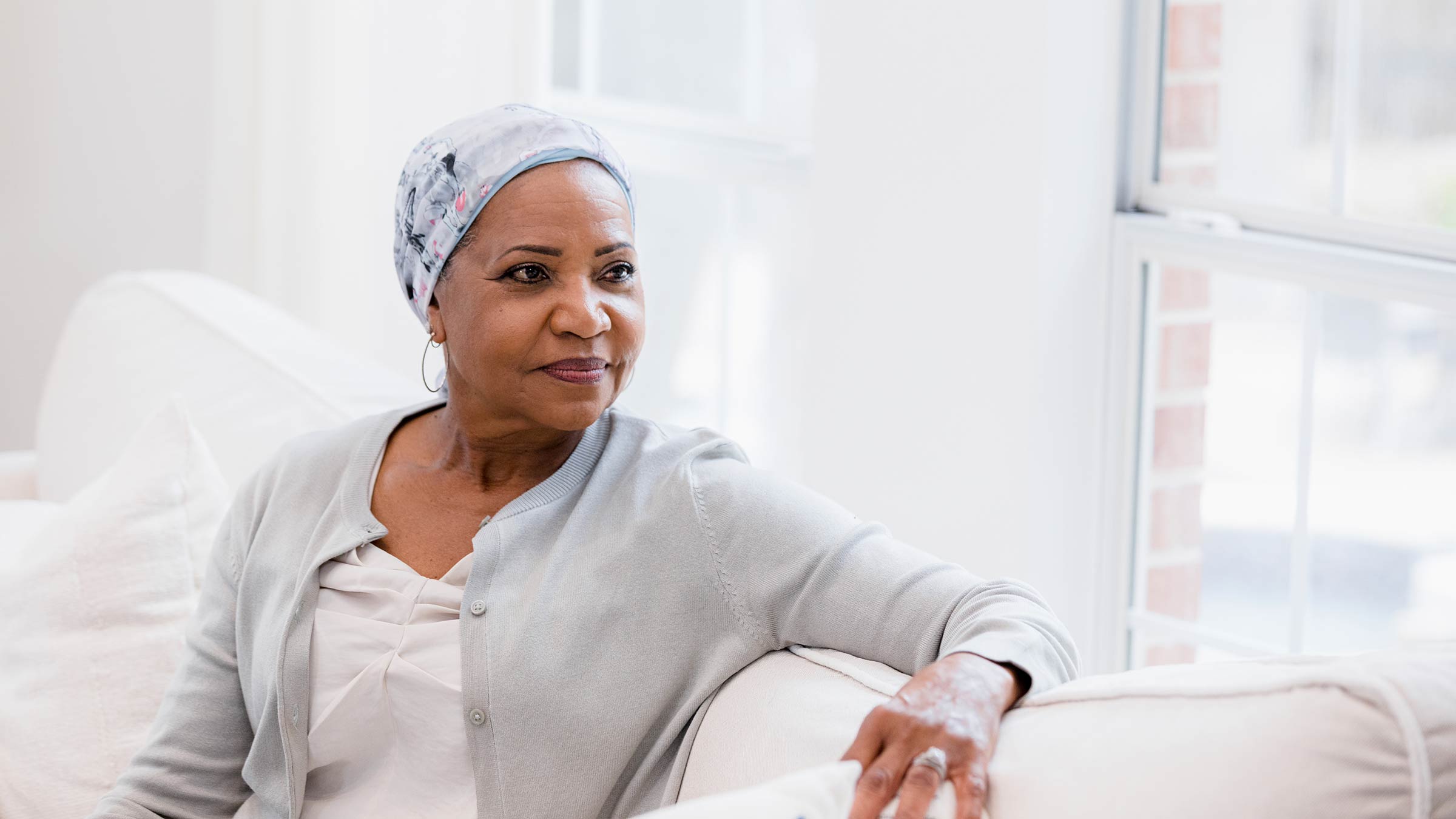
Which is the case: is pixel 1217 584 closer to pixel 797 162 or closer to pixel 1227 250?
pixel 1227 250

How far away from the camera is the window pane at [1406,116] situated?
166cm

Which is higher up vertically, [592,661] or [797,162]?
[797,162]

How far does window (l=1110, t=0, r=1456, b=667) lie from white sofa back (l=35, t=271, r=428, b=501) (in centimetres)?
107

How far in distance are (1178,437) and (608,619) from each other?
42.3 inches

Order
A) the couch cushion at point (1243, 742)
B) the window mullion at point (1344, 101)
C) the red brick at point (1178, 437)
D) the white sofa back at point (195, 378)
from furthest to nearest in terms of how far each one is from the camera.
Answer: the red brick at point (1178, 437) < the white sofa back at point (195, 378) < the window mullion at point (1344, 101) < the couch cushion at point (1243, 742)

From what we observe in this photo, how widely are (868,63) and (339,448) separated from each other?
3.61 ft

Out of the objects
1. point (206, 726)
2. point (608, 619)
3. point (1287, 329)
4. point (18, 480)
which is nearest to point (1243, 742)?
point (608, 619)

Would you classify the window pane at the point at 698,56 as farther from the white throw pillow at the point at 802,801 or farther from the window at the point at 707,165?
the white throw pillow at the point at 802,801

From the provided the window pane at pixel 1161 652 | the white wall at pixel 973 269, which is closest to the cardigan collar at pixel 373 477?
the white wall at pixel 973 269

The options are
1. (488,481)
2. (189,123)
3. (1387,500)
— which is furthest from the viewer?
(189,123)

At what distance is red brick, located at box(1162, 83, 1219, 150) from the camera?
1.93 meters

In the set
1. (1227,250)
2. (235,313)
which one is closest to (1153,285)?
(1227,250)

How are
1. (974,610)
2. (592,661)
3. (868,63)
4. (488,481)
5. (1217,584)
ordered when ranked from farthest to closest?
(868,63) < (1217,584) < (488,481) < (592,661) < (974,610)

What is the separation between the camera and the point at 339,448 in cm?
150
